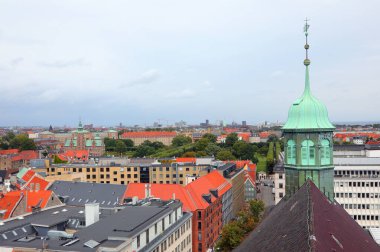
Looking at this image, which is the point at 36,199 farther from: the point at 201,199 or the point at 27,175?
the point at 27,175

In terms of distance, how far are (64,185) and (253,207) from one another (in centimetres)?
3474

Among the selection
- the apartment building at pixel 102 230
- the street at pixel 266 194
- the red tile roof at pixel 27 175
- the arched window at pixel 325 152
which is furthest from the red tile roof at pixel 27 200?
the street at pixel 266 194

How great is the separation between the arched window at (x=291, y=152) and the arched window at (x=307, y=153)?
57 centimetres

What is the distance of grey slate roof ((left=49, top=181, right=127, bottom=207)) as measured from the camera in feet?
234

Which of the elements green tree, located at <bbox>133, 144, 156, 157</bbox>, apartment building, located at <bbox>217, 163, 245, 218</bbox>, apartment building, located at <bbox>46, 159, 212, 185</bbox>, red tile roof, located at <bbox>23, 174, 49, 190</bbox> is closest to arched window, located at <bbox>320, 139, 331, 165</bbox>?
apartment building, located at <bbox>217, 163, 245, 218</bbox>

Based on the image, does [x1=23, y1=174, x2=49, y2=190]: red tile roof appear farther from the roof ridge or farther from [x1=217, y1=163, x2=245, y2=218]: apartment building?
the roof ridge

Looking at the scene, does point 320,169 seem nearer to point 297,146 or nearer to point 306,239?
point 297,146

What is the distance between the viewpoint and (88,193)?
73.6 metres

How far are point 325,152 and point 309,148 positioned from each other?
1.04 metres

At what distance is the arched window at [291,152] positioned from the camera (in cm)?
2647

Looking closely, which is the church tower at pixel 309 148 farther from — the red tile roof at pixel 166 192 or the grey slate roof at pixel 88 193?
the grey slate roof at pixel 88 193

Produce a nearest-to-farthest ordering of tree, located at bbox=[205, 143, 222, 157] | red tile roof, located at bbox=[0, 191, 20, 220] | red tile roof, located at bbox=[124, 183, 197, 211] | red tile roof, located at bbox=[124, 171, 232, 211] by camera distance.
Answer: red tile roof, located at bbox=[0, 191, 20, 220]
red tile roof, located at bbox=[124, 183, 197, 211]
red tile roof, located at bbox=[124, 171, 232, 211]
tree, located at bbox=[205, 143, 222, 157]

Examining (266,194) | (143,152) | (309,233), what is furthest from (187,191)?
(143,152)

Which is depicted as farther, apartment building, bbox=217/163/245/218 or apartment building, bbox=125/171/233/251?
apartment building, bbox=217/163/245/218
